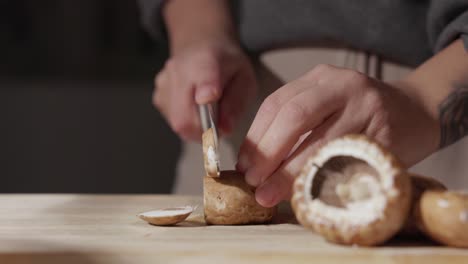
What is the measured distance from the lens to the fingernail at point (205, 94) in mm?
874

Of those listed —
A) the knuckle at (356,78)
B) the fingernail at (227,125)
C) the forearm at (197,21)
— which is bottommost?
the fingernail at (227,125)

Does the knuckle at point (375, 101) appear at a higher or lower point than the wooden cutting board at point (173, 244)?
higher

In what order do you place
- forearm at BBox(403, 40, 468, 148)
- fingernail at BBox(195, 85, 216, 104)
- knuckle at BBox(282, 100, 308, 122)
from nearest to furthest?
knuckle at BBox(282, 100, 308, 122)
forearm at BBox(403, 40, 468, 148)
fingernail at BBox(195, 85, 216, 104)

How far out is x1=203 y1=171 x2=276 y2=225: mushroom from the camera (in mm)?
636

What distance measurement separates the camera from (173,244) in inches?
20.8

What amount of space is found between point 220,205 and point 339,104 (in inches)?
5.5

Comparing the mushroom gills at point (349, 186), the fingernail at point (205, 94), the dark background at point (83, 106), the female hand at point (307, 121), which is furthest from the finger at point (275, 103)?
the dark background at point (83, 106)

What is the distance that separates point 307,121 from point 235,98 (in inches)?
13.8

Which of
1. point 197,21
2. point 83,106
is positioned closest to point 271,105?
point 197,21

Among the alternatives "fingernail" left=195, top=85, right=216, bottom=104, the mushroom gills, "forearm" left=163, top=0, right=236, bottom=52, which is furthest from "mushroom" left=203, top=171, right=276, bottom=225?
"forearm" left=163, top=0, right=236, bottom=52

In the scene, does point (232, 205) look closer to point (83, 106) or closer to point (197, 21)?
point (197, 21)

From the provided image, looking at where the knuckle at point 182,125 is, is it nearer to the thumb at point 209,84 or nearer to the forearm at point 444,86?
the thumb at point 209,84

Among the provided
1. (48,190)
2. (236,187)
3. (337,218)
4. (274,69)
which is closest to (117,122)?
(48,190)

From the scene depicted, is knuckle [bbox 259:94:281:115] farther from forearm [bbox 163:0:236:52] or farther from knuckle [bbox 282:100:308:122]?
forearm [bbox 163:0:236:52]
